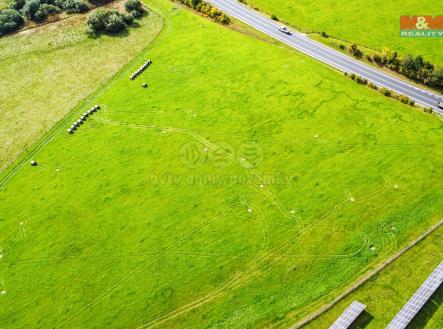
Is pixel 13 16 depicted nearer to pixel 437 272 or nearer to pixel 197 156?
pixel 197 156

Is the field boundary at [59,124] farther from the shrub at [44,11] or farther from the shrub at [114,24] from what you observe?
the shrub at [44,11]

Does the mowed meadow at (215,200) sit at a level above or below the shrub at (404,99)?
below

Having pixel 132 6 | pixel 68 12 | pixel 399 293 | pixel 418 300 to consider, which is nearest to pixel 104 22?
pixel 132 6

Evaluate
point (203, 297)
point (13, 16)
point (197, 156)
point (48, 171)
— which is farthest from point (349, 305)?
point (13, 16)

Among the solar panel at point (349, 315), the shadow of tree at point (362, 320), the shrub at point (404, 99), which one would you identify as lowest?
the shadow of tree at point (362, 320)

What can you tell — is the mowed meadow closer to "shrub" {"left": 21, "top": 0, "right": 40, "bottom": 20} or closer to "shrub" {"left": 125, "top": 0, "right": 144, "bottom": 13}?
"shrub" {"left": 125, "top": 0, "right": 144, "bottom": 13}

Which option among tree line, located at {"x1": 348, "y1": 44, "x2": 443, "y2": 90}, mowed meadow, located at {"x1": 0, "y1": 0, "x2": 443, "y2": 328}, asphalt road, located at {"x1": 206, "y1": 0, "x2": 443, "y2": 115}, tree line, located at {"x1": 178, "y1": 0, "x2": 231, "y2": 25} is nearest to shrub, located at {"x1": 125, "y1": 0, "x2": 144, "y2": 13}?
tree line, located at {"x1": 178, "y1": 0, "x2": 231, "y2": 25}

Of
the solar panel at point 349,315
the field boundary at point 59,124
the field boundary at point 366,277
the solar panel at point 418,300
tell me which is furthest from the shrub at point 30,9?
the solar panel at point 418,300
